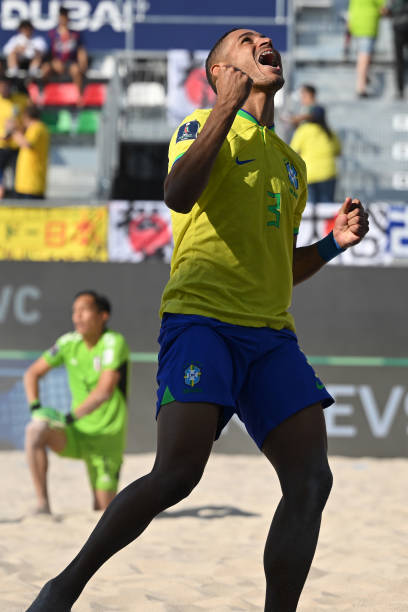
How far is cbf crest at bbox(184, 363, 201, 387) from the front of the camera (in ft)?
9.18

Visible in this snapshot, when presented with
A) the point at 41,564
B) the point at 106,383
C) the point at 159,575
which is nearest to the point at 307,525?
the point at 159,575

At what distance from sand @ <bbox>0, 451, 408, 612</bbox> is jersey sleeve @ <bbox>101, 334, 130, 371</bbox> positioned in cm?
100

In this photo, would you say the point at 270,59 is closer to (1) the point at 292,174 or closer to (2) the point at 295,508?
(1) the point at 292,174

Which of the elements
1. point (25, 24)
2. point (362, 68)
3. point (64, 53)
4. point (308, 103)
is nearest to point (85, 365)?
point (308, 103)

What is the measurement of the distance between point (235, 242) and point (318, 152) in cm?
734

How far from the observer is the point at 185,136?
115 inches

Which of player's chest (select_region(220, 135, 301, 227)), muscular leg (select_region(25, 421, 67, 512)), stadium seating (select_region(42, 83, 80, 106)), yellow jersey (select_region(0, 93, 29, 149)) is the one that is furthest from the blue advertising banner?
player's chest (select_region(220, 135, 301, 227))

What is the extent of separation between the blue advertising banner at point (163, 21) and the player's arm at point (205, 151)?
10878 millimetres

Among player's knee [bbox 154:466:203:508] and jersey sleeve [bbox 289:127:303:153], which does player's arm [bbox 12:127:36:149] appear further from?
player's knee [bbox 154:466:203:508]

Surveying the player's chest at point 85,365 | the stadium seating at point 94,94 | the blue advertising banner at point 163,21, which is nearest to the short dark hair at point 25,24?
the blue advertising banner at point 163,21

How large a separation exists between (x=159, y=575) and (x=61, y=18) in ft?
34.5

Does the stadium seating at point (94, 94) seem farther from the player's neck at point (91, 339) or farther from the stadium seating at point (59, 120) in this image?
the player's neck at point (91, 339)

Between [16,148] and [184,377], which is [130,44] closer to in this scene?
[16,148]

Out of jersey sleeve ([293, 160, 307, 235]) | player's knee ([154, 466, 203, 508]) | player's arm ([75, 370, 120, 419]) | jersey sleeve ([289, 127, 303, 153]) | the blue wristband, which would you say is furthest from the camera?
jersey sleeve ([289, 127, 303, 153])
